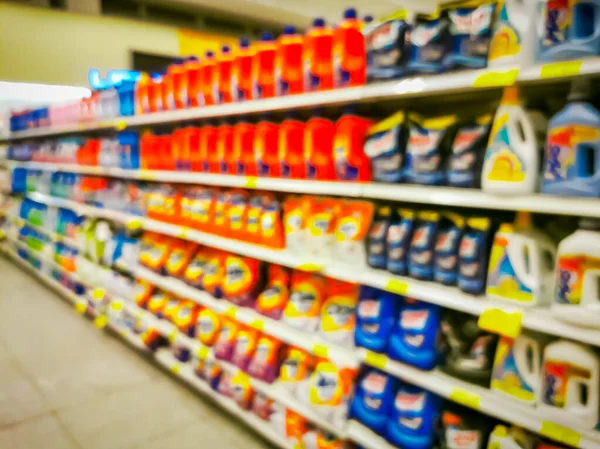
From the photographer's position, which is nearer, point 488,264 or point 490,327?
point 490,327

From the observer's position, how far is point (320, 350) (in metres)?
1.90

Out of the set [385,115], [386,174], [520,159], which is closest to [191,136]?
[385,115]

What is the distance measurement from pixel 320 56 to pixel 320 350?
48.0 inches

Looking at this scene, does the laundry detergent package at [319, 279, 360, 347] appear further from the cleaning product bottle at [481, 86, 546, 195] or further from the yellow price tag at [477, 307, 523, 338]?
the cleaning product bottle at [481, 86, 546, 195]

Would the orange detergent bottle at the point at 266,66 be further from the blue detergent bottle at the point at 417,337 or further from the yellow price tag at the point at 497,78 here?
the blue detergent bottle at the point at 417,337

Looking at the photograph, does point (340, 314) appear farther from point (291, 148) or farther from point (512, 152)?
point (512, 152)

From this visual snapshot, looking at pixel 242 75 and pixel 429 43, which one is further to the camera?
pixel 242 75

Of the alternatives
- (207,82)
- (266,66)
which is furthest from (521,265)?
(207,82)

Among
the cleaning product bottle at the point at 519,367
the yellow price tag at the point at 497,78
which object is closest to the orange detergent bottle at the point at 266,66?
the yellow price tag at the point at 497,78

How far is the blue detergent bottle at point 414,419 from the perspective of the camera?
1.59 meters

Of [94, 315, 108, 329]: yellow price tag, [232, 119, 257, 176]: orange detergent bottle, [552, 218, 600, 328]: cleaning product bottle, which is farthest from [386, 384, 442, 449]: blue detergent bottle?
[94, 315, 108, 329]: yellow price tag

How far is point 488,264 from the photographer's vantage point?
4.79ft

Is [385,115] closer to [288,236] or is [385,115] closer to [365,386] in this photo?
[288,236]

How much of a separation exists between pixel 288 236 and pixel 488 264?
36.2 inches
